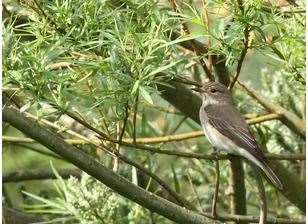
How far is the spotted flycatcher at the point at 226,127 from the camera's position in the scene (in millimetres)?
3834

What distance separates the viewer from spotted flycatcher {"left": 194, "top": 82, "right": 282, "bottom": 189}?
383cm

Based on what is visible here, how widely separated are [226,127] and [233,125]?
0.10 m

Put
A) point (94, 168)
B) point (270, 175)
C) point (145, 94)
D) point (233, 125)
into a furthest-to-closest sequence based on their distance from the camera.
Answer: point (233, 125) < point (270, 175) < point (94, 168) < point (145, 94)

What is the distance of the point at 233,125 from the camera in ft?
13.7

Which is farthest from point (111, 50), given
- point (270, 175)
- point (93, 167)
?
point (270, 175)

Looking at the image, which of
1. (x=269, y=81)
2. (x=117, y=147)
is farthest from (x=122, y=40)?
(x=269, y=81)

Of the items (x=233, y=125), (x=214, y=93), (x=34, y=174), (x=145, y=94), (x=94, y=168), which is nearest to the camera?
(x=145, y=94)

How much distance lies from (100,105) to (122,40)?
8.9 inches

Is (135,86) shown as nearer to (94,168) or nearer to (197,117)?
(94,168)

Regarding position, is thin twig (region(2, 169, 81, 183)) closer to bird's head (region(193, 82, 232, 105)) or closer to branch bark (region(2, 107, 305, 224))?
bird's head (region(193, 82, 232, 105))

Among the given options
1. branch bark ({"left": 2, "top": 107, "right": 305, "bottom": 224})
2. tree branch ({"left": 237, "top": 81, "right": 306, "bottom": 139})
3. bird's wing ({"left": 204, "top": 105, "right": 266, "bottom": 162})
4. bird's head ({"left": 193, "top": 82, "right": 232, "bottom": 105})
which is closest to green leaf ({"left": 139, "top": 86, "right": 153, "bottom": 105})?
branch bark ({"left": 2, "top": 107, "right": 305, "bottom": 224})

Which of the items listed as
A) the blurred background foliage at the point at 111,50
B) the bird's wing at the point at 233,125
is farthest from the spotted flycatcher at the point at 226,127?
the blurred background foliage at the point at 111,50

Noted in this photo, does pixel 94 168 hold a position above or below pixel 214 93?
below

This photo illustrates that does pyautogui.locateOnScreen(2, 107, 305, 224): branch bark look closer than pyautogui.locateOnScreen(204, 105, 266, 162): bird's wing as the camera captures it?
Yes
